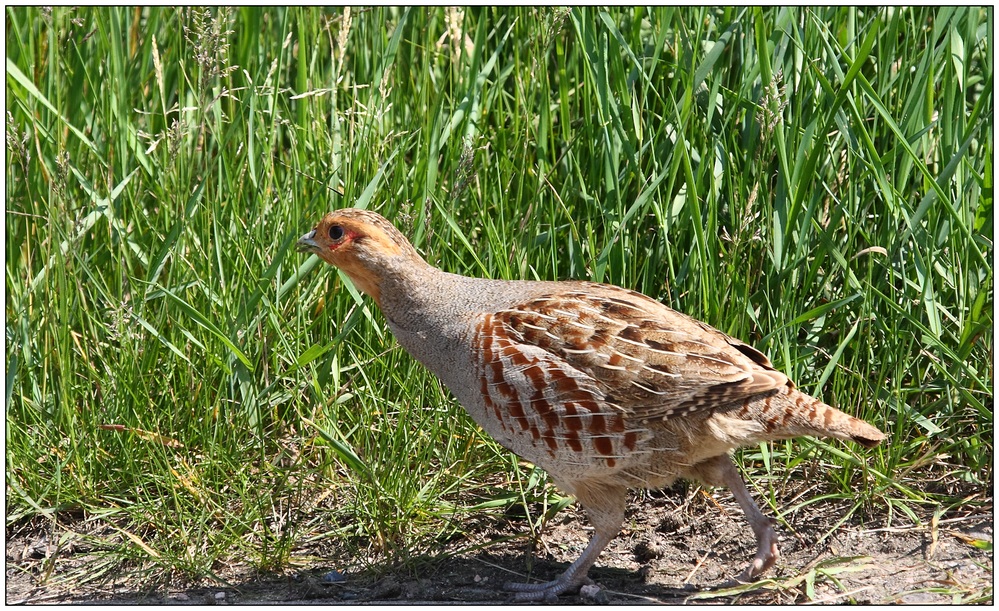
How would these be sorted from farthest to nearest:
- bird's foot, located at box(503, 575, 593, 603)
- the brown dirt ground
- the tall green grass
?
1. the tall green grass
2. bird's foot, located at box(503, 575, 593, 603)
3. the brown dirt ground

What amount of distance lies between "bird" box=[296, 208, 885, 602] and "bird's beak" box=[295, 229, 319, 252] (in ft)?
0.09

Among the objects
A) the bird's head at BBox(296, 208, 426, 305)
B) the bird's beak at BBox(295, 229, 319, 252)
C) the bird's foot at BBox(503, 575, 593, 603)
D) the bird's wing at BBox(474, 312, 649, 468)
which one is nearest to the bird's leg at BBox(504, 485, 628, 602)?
the bird's foot at BBox(503, 575, 593, 603)

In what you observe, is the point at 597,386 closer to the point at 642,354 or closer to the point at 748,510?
the point at 642,354

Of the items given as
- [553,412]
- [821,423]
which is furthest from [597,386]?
[821,423]

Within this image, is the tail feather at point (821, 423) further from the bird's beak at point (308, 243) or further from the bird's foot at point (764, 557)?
the bird's beak at point (308, 243)

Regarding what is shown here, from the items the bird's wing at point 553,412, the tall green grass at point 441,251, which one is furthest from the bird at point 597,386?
the tall green grass at point 441,251

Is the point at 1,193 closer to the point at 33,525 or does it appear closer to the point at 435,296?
the point at 33,525

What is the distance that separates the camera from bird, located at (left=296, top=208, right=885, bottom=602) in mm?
3473

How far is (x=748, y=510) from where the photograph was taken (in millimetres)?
3742

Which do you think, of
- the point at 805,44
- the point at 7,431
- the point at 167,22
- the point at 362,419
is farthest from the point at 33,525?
the point at 805,44

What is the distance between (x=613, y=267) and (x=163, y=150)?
1975 mm

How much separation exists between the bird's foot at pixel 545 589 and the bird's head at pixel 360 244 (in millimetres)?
1249

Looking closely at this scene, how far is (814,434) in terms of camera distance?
350 centimetres

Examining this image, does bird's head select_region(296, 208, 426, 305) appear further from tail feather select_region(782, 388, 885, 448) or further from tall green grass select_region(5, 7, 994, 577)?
tail feather select_region(782, 388, 885, 448)
